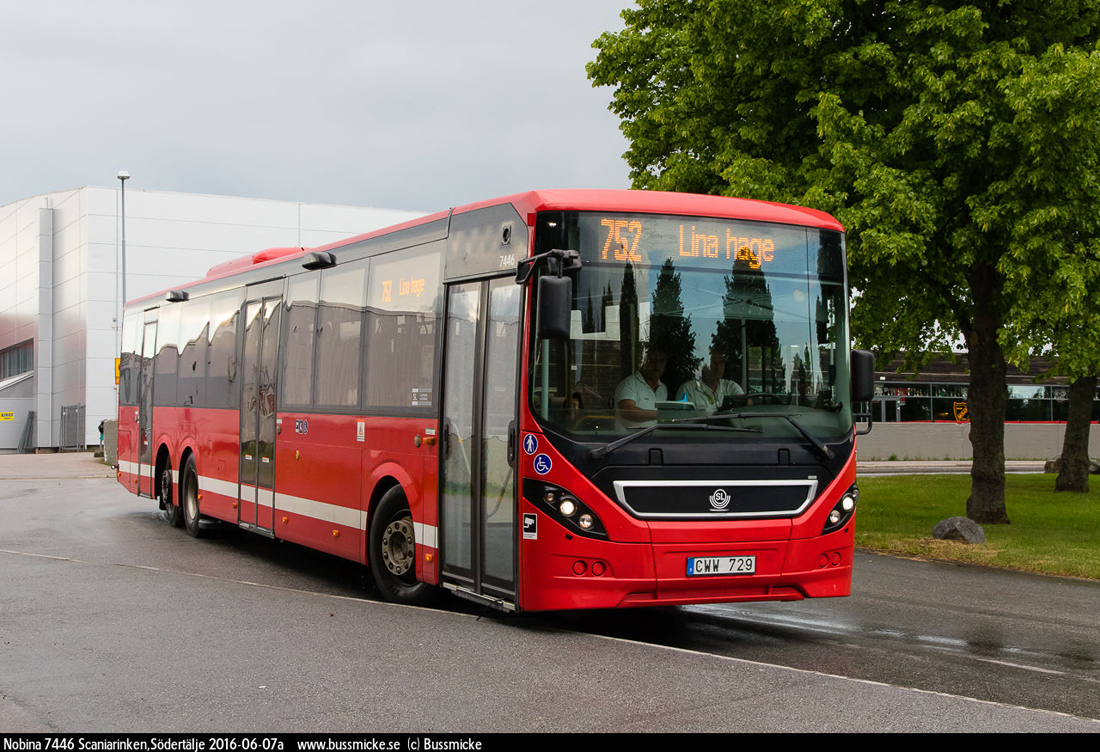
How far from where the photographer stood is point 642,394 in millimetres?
7969

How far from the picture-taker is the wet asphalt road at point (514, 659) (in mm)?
6055

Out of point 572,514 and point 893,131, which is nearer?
point 572,514

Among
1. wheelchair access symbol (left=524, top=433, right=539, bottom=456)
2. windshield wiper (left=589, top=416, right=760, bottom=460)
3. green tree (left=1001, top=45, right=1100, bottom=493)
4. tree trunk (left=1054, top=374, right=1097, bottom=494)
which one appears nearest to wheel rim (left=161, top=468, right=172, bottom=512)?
wheelchair access symbol (left=524, top=433, right=539, bottom=456)

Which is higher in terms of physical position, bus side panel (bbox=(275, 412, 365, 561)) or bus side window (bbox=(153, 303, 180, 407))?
bus side window (bbox=(153, 303, 180, 407))

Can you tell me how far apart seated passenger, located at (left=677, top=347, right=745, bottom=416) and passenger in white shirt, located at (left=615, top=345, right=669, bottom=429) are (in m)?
0.20

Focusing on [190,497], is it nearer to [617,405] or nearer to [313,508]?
[313,508]

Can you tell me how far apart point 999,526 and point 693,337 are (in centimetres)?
1140

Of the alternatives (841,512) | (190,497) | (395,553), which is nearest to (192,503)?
(190,497)

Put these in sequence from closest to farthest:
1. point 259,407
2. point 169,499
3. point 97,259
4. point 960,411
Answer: point 259,407 → point 169,499 → point 960,411 → point 97,259

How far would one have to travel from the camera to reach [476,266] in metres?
9.02

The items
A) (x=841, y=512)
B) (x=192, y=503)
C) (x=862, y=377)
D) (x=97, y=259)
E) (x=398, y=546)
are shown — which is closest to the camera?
(x=841, y=512)

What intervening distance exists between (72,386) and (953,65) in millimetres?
48531

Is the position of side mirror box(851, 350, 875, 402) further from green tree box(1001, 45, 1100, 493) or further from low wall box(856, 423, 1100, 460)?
low wall box(856, 423, 1100, 460)

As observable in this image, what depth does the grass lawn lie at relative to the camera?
554 inches
